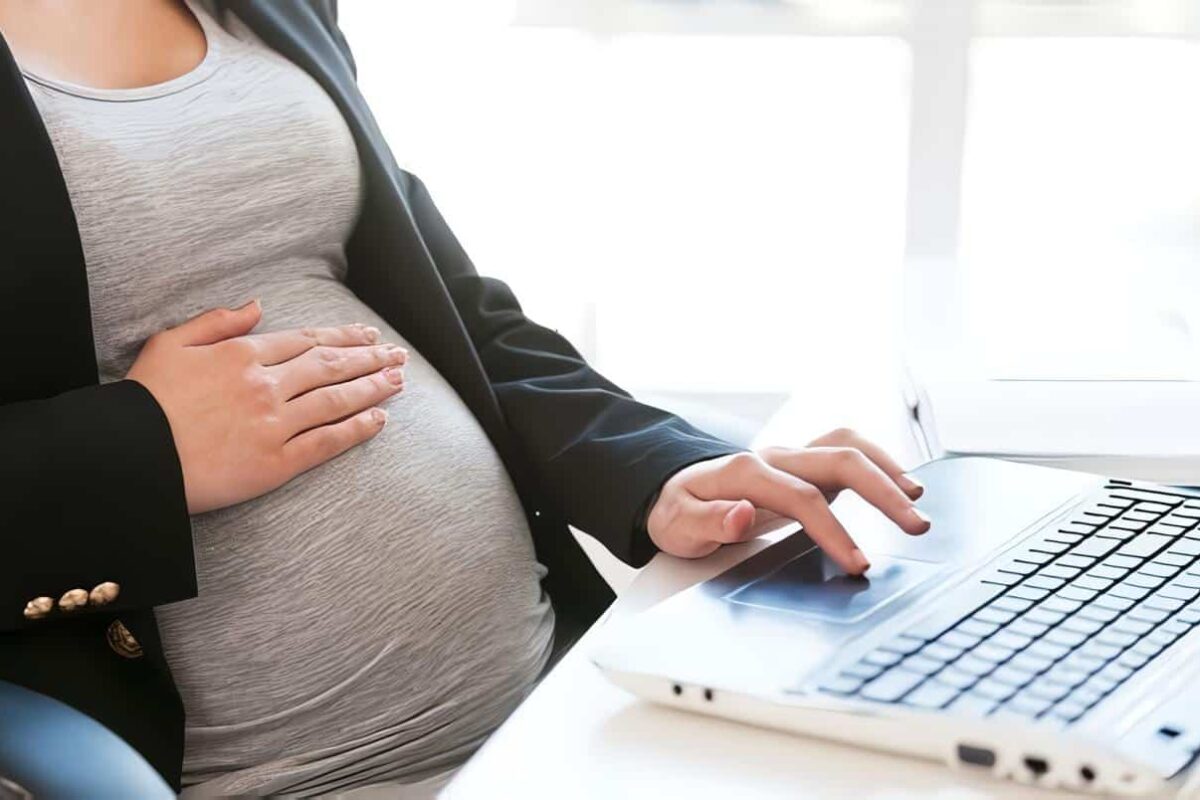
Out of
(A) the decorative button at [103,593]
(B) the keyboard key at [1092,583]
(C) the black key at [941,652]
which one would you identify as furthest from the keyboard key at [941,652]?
(A) the decorative button at [103,593]

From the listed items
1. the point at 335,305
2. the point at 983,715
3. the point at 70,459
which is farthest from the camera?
the point at 335,305

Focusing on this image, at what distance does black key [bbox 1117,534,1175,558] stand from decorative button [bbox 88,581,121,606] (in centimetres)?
53

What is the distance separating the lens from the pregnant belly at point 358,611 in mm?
860

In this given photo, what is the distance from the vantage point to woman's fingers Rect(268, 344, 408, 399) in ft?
2.86

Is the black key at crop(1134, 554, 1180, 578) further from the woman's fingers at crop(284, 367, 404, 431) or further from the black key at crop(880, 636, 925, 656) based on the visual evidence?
the woman's fingers at crop(284, 367, 404, 431)

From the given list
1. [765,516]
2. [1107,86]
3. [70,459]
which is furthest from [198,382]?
[1107,86]

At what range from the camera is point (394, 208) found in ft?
3.47

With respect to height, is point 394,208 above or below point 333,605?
above

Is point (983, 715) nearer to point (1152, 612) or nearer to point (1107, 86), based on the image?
point (1152, 612)

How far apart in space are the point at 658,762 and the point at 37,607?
1.26 ft

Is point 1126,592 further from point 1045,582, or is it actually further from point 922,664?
point 922,664

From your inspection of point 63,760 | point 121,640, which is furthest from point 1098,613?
point 121,640

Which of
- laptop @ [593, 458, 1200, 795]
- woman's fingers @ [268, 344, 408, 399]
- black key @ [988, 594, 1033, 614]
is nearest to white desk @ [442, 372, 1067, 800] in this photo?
laptop @ [593, 458, 1200, 795]

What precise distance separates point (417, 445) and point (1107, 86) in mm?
1765
